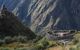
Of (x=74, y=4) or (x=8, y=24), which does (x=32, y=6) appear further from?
(x=8, y=24)

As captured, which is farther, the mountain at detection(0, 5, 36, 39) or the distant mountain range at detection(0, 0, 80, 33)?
the distant mountain range at detection(0, 0, 80, 33)

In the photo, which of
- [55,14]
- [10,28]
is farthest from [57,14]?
[10,28]

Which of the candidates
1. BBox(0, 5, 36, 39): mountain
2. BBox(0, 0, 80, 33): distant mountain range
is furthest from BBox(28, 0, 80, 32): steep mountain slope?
BBox(0, 5, 36, 39): mountain

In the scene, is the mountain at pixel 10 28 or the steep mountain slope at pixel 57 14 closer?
the mountain at pixel 10 28

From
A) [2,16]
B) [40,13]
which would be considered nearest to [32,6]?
[40,13]

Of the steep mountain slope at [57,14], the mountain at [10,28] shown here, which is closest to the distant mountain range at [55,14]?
the steep mountain slope at [57,14]

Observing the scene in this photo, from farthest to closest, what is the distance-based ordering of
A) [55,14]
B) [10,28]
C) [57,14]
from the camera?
[57,14], [55,14], [10,28]

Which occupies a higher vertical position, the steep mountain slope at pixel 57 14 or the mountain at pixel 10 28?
the steep mountain slope at pixel 57 14

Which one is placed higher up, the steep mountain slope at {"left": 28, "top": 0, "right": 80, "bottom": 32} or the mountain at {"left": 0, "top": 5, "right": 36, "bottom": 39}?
the steep mountain slope at {"left": 28, "top": 0, "right": 80, "bottom": 32}

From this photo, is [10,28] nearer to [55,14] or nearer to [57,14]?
[55,14]

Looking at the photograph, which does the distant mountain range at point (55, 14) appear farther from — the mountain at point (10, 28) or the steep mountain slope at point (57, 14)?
the mountain at point (10, 28)

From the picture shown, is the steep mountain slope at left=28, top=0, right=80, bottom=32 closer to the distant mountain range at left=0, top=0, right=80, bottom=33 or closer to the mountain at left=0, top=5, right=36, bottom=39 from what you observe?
the distant mountain range at left=0, top=0, right=80, bottom=33
